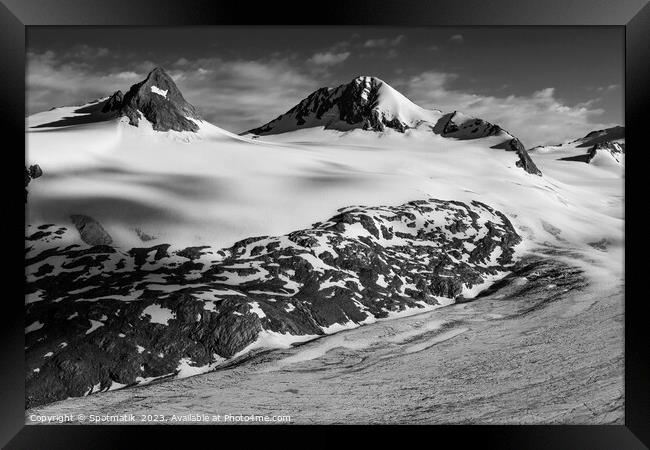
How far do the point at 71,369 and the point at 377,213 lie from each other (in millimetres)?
38458

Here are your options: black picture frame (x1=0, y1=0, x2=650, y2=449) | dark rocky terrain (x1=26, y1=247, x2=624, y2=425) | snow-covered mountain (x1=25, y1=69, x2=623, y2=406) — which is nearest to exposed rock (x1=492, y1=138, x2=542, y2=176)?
snow-covered mountain (x1=25, y1=69, x2=623, y2=406)

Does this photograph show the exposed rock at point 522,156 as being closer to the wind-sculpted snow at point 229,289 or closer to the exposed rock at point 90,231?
the wind-sculpted snow at point 229,289

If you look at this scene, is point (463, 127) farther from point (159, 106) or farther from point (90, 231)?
point (90, 231)

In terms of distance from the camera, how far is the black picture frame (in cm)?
1203

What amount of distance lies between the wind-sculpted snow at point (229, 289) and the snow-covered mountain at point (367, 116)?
86.1 m

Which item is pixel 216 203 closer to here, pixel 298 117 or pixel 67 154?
pixel 67 154

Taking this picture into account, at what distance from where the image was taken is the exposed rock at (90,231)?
142 ft

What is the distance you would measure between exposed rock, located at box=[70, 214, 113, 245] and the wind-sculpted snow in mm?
979

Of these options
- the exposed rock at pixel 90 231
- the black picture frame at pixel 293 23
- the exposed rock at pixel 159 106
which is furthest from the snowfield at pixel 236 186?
the black picture frame at pixel 293 23

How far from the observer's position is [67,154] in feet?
203

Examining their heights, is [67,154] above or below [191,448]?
above

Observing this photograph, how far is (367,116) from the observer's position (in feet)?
541

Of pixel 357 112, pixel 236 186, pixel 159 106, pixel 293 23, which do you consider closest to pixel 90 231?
pixel 236 186
